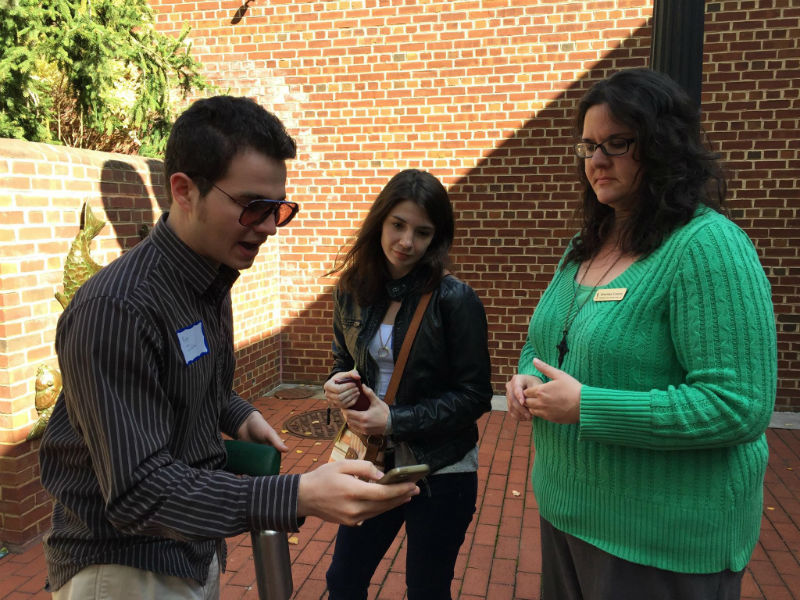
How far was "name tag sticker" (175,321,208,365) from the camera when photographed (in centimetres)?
130

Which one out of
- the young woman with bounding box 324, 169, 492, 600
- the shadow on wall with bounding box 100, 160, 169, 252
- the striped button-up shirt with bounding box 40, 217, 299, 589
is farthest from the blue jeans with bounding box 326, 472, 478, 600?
the shadow on wall with bounding box 100, 160, 169, 252

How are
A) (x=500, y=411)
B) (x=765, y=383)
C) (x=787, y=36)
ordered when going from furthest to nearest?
(x=500, y=411) → (x=787, y=36) → (x=765, y=383)

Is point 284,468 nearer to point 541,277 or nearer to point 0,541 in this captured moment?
point 0,541

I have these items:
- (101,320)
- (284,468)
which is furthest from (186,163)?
(284,468)

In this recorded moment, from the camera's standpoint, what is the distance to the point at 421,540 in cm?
213

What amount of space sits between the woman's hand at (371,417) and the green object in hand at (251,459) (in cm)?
49

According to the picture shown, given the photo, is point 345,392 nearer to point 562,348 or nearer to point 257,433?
point 257,433

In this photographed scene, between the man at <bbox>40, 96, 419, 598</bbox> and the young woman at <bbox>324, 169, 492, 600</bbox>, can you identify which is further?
the young woman at <bbox>324, 169, 492, 600</bbox>

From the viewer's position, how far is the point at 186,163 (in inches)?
52.2

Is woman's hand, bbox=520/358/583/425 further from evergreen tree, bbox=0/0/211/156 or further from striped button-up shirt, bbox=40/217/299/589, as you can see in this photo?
evergreen tree, bbox=0/0/211/156

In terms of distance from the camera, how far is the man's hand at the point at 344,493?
3.88 ft

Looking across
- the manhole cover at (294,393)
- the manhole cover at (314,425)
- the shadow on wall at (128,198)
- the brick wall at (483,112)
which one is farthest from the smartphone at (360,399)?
the manhole cover at (294,393)

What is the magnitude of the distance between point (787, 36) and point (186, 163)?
19.4 ft

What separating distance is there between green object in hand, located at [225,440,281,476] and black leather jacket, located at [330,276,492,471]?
630mm
